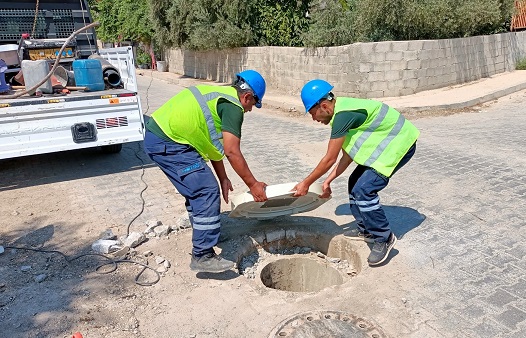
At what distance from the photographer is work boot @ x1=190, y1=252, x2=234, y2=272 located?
350cm

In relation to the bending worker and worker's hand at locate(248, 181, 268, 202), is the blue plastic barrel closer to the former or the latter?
the bending worker

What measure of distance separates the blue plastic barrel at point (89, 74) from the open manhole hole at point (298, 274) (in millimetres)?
4024

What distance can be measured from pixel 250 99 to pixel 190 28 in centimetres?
1595

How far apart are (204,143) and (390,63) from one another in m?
8.55

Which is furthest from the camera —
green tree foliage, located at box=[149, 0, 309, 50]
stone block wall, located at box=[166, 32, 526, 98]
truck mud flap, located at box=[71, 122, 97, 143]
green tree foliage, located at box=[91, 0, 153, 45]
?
green tree foliage, located at box=[91, 0, 153, 45]

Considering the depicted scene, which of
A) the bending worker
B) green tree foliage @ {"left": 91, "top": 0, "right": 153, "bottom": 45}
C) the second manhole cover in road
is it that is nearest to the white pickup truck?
the bending worker

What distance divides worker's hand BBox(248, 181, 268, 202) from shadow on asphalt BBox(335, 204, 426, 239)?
127cm

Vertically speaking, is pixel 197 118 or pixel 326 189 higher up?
pixel 197 118

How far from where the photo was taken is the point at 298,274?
4.18m

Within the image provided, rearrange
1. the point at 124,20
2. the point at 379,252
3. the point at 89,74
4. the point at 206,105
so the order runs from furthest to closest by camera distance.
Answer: the point at 124,20, the point at 89,74, the point at 379,252, the point at 206,105

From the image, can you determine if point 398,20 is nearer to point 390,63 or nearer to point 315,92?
point 390,63

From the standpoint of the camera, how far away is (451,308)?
3035mm

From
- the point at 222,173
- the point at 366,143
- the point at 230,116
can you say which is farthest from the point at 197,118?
the point at 366,143

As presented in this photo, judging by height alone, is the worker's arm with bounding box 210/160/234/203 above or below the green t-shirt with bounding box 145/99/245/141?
below
